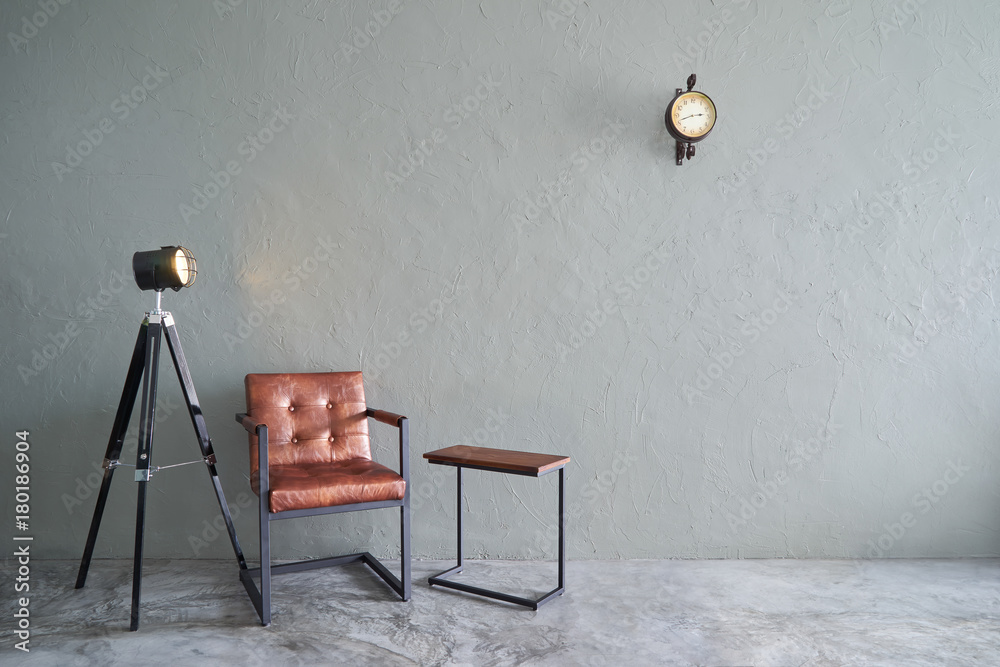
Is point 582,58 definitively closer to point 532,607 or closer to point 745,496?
point 745,496

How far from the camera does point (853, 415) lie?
128 inches

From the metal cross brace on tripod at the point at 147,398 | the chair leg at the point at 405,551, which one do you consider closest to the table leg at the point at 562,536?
A: the chair leg at the point at 405,551

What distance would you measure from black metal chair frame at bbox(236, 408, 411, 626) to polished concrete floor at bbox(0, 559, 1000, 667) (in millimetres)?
52

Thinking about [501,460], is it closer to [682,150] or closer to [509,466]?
[509,466]

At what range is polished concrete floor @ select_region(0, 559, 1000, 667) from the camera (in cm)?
222

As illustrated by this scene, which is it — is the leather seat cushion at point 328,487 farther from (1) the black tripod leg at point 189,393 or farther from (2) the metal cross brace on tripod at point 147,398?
(2) the metal cross brace on tripod at point 147,398

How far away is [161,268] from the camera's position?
8.59ft

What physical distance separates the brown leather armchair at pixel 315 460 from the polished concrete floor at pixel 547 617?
0.17 metres

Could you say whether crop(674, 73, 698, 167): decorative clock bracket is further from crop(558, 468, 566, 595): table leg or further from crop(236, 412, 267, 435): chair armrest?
crop(236, 412, 267, 435): chair armrest

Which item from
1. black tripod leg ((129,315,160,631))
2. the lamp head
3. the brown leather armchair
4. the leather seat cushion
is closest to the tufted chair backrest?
the brown leather armchair

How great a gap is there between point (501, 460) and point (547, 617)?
630 mm

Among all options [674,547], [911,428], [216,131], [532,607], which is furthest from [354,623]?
[911,428]

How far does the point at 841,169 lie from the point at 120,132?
11.8 feet

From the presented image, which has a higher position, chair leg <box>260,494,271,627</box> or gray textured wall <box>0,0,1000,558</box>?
gray textured wall <box>0,0,1000,558</box>
